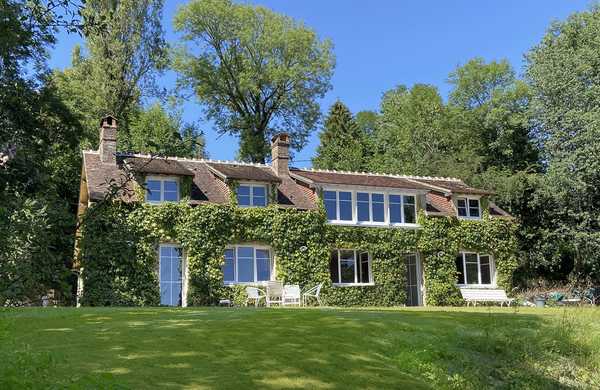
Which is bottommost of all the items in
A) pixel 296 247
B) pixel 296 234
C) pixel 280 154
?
pixel 296 247

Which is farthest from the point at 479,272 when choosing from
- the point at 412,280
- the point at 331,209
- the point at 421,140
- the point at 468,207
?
the point at 421,140

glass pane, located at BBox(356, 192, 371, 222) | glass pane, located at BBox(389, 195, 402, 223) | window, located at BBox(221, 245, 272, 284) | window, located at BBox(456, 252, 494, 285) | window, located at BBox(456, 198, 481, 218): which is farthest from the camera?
window, located at BBox(456, 198, 481, 218)

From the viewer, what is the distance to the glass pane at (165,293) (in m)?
28.7

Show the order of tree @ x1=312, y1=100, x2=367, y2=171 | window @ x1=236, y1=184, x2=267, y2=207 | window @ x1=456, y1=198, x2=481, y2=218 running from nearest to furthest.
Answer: window @ x1=236, y1=184, x2=267, y2=207 < window @ x1=456, y1=198, x2=481, y2=218 < tree @ x1=312, y1=100, x2=367, y2=171

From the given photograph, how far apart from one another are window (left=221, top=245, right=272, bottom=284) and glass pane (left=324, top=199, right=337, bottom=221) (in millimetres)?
4176

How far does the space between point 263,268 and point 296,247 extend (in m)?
1.98

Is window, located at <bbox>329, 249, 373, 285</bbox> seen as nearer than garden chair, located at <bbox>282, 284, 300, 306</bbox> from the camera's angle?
No

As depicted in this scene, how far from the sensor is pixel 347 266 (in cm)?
3344

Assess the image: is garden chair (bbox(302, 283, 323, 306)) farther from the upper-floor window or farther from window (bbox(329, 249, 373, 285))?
the upper-floor window

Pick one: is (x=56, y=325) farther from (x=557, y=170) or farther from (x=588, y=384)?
(x=557, y=170)

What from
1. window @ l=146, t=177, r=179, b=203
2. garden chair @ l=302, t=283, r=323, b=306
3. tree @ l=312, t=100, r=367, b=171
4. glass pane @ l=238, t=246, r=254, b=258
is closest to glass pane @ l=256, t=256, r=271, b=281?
Result: glass pane @ l=238, t=246, r=254, b=258

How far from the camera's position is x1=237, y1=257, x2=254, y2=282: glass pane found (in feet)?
99.9

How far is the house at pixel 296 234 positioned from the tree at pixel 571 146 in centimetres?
554

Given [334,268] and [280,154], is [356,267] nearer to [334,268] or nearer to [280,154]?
[334,268]
